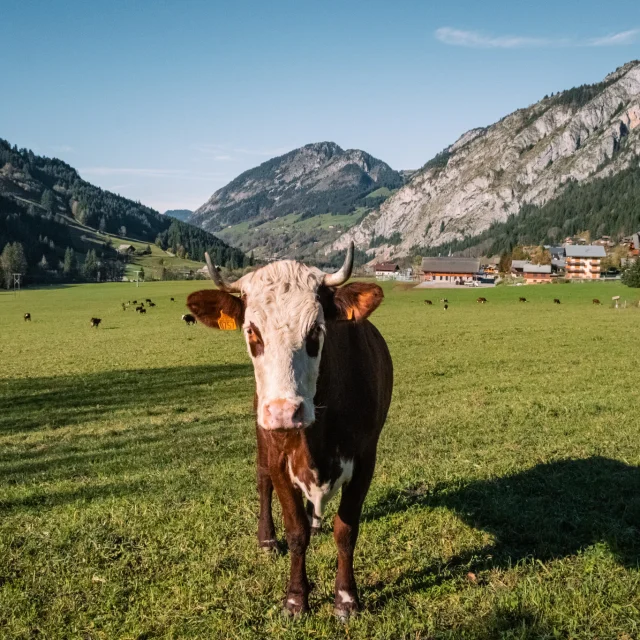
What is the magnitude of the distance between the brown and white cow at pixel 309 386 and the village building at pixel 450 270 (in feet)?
429

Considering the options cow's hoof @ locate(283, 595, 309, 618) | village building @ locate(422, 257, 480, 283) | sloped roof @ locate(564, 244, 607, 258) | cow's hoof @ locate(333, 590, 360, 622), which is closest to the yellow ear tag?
cow's hoof @ locate(283, 595, 309, 618)

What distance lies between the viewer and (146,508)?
7254 millimetres

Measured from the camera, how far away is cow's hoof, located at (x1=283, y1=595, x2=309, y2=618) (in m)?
4.86

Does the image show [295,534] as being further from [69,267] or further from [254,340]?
[69,267]

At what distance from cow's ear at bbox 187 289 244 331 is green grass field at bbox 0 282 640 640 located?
109 inches

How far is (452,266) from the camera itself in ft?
442

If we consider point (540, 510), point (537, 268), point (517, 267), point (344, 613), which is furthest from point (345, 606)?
point (517, 267)

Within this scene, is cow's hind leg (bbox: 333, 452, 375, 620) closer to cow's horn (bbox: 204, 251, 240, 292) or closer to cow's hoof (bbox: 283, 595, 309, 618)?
cow's hoof (bbox: 283, 595, 309, 618)

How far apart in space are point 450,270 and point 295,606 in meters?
134

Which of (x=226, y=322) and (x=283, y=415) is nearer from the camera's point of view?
Answer: (x=283, y=415)

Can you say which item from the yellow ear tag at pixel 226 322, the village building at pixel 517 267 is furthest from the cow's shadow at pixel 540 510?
the village building at pixel 517 267

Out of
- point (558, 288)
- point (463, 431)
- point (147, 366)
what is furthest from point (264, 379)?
point (558, 288)

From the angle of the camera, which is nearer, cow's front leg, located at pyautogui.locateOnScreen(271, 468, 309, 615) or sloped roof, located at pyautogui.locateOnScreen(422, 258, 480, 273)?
cow's front leg, located at pyautogui.locateOnScreen(271, 468, 309, 615)

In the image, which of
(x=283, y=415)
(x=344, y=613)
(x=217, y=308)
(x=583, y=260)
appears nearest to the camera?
(x=283, y=415)
